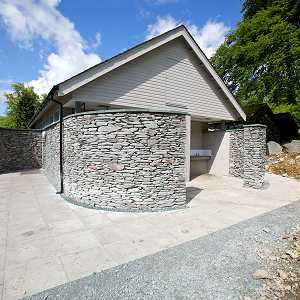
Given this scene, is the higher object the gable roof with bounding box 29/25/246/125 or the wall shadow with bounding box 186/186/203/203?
the gable roof with bounding box 29/25/246/125

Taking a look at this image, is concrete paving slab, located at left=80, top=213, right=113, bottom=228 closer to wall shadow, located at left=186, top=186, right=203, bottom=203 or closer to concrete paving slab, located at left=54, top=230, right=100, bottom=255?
concrete paving slab, located at left=54, top=230, right=100, bottom=255

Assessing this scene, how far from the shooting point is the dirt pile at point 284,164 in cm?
1200

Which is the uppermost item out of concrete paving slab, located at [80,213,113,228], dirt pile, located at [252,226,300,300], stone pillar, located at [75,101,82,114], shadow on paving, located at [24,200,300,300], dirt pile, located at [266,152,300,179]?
stone pillar, located at [75,101,82,114]

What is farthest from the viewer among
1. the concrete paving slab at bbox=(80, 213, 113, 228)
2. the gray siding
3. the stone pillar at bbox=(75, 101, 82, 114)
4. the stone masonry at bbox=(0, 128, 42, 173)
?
the stone masonry at bbox=(0, 128, 42, 173)

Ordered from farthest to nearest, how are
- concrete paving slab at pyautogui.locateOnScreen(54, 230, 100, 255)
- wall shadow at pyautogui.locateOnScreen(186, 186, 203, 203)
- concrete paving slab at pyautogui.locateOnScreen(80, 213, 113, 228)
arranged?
1. wall shadow at pyautogui.locateOnScreen(186, 186, 203, 203)
2. concrete paving slab at pyautogui.locateOnScreen(80, 213, 113, 228)
3. concrete paving slab at pyautogui.locateOnScreen(54, 230, 100, 255)

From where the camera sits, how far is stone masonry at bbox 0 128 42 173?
13.6 m

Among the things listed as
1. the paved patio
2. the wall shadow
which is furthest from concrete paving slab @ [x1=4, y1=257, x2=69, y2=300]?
the wall shadow

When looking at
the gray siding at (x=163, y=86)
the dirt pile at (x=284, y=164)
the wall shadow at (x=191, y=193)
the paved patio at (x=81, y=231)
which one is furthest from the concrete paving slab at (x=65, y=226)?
the dirt pile at (x=284, y=164)

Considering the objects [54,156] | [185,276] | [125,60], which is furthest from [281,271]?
[54,156]

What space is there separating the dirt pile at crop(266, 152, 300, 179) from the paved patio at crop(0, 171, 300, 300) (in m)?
4.48

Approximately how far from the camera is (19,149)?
14.2 metres

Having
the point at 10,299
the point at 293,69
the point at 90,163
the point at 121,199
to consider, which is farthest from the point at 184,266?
the point at 293,69

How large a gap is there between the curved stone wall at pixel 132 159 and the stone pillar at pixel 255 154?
455cm

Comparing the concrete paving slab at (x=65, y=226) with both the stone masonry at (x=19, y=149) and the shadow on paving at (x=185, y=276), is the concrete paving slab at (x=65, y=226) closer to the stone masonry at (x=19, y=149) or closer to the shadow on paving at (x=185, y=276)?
the shadow on paving at (x=185, y=276)
